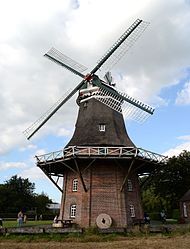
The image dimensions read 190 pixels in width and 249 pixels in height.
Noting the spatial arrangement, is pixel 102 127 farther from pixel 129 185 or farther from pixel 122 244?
pixel 122 244

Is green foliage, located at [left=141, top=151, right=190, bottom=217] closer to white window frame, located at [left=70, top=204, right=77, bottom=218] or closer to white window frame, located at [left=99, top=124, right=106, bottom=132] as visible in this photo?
white window frame, located at [left=99, top=124, right=106, bottom=132]

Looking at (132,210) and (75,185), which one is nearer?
(132,210)

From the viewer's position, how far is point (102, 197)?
2091 cm

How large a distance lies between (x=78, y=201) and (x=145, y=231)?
17.8 feet

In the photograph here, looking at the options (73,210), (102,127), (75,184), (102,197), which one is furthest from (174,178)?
(73,210)

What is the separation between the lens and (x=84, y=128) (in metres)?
23.2

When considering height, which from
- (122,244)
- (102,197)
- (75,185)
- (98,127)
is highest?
(98,127)

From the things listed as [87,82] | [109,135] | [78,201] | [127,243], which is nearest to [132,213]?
[78,201]

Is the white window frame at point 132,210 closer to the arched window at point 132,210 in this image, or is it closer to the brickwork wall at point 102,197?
the arched window at point 132,210

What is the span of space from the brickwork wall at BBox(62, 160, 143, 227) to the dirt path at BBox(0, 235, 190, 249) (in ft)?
15.9

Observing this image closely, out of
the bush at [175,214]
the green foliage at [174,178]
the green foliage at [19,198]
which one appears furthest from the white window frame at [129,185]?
the green foliage at [19,198]

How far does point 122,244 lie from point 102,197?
6724 millimetres

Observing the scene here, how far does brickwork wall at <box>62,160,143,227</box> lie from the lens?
20.6m

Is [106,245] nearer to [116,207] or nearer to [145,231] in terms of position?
[145,231]
